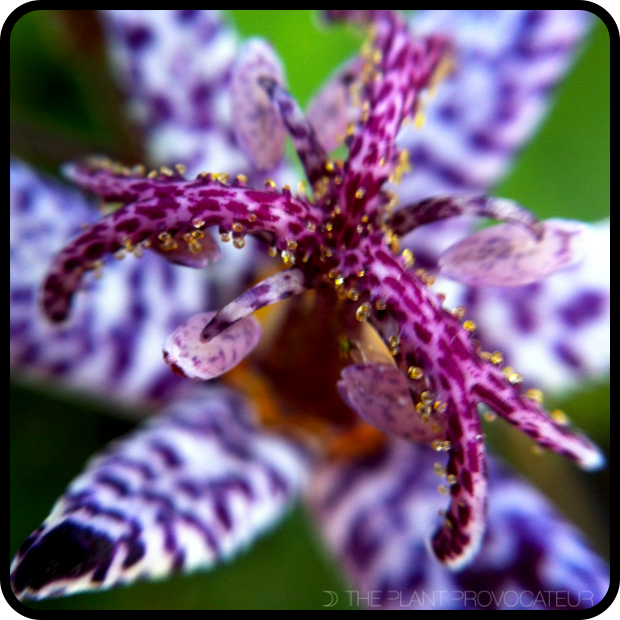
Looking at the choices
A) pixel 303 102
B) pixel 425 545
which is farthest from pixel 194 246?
pixel 303 102

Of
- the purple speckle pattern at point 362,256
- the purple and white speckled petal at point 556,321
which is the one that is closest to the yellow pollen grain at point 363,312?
the purple speckle pattern at point 362,256

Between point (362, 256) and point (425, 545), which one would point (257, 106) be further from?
point (425, 545)

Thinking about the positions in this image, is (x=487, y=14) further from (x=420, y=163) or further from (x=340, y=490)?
(x=340, y=490)

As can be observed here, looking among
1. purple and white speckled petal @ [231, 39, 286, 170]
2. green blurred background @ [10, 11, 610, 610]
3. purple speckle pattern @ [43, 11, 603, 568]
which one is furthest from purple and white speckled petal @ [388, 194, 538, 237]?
green blurred background @ [10, 11, 610, 610]

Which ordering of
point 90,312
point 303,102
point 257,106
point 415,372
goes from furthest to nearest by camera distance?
point 303,102, point 90,312, point 257,106, point 415,372

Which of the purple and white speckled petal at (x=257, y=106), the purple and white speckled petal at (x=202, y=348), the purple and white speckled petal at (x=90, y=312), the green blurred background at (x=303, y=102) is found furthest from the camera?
the green blurred background at (x=303, y=102)

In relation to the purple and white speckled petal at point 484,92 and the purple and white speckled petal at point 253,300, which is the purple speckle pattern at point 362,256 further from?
the purple and white speckled petal at point 484,92

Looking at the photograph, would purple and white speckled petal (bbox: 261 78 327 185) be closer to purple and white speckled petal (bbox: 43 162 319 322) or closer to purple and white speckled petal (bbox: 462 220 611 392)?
purple and white speckled petal (bbox: 43 162 319 322)
